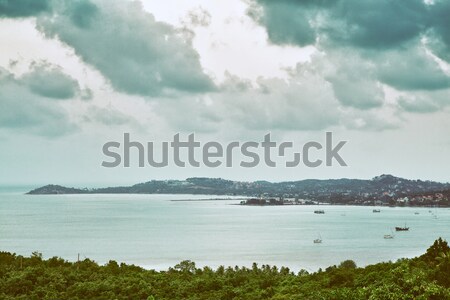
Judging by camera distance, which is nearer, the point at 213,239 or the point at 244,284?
the point at 244,284

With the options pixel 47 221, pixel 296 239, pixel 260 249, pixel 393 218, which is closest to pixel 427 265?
pixel 260 249

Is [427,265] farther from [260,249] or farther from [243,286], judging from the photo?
[260,249]

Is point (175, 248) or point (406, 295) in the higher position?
point (406, 295)

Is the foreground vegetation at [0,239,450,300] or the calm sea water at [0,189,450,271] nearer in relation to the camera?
the foreground vegetation at [0,239,450,300]

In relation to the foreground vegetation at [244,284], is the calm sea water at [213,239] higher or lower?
lower

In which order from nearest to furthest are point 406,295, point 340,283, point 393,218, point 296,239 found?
1. point 406,295
2. point 340,283
3. point 296,239
4. point 393,218

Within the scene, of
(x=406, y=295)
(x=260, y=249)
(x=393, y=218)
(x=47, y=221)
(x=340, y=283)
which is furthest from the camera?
(x=393, y=218)

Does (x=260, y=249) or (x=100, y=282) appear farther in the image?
(x=260, y=249)

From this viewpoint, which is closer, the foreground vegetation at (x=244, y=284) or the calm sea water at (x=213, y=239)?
the foreground vegetation at (x=244, y=284)
